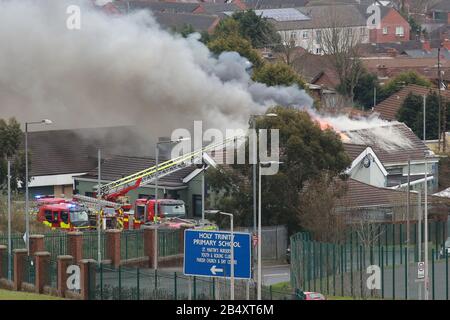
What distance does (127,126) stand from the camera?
263ft

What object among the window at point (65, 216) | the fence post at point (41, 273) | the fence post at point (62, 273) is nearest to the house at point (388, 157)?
the window at point (65, 216)

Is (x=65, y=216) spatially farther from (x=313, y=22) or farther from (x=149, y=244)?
(x=313, y=22)

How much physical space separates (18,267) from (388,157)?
1222 inches

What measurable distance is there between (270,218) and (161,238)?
6.65m

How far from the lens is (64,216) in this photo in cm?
6525

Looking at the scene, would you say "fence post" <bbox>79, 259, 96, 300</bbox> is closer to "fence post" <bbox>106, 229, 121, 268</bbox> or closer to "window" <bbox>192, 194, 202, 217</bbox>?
"fence post" <bbox>106, 229, 121, 268</bbox>

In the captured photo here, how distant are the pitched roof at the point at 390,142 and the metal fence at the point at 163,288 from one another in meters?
30.4

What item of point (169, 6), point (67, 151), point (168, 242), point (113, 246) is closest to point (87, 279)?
point (113, 246)

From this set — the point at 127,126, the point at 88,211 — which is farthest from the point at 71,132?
the point at 88,211

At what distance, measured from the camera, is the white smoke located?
6950 cm

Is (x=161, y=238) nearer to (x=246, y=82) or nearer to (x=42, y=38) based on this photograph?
(x=42, y=38)

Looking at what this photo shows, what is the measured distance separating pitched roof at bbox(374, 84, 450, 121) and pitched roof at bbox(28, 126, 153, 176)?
22605mm

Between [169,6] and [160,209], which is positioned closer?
[160,209]

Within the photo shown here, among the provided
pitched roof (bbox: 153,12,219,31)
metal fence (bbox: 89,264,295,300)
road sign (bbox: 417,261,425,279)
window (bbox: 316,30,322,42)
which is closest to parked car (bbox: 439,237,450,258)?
road sign (bbox: 417,261,425,279)
